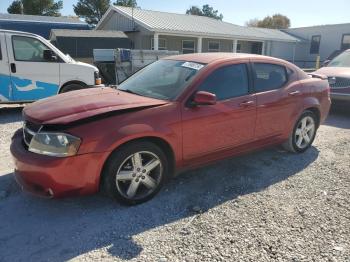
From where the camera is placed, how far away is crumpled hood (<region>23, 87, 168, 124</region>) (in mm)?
3373

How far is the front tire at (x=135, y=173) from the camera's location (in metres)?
3.40

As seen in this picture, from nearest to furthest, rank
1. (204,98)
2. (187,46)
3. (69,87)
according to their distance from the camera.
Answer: (204,98) → (69,87) → (187,46)

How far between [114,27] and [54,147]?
22.0 metres

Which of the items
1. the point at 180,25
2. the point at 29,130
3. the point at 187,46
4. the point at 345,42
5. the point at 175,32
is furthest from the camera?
the point at 345,42

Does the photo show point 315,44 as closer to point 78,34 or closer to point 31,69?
point 78,34

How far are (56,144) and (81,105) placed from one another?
0.60 m

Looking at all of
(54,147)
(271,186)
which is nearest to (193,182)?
(271,186)

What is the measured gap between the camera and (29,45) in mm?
7742

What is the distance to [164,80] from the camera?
14.1 ft

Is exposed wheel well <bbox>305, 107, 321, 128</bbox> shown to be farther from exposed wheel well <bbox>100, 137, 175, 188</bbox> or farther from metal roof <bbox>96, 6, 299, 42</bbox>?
metal roof <bbox>96, 6, 299, 42</bbox>

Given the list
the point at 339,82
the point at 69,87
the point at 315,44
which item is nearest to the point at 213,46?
the point at 315,44

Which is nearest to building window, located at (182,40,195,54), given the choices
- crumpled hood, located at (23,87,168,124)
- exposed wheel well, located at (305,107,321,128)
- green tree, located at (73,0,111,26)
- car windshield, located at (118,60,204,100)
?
exposed wheel well, located at (305,107,321,128)

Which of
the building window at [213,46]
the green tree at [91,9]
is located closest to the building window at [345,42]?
the building window at [213,46]

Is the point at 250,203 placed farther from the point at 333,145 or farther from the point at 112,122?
the point at 333,145
